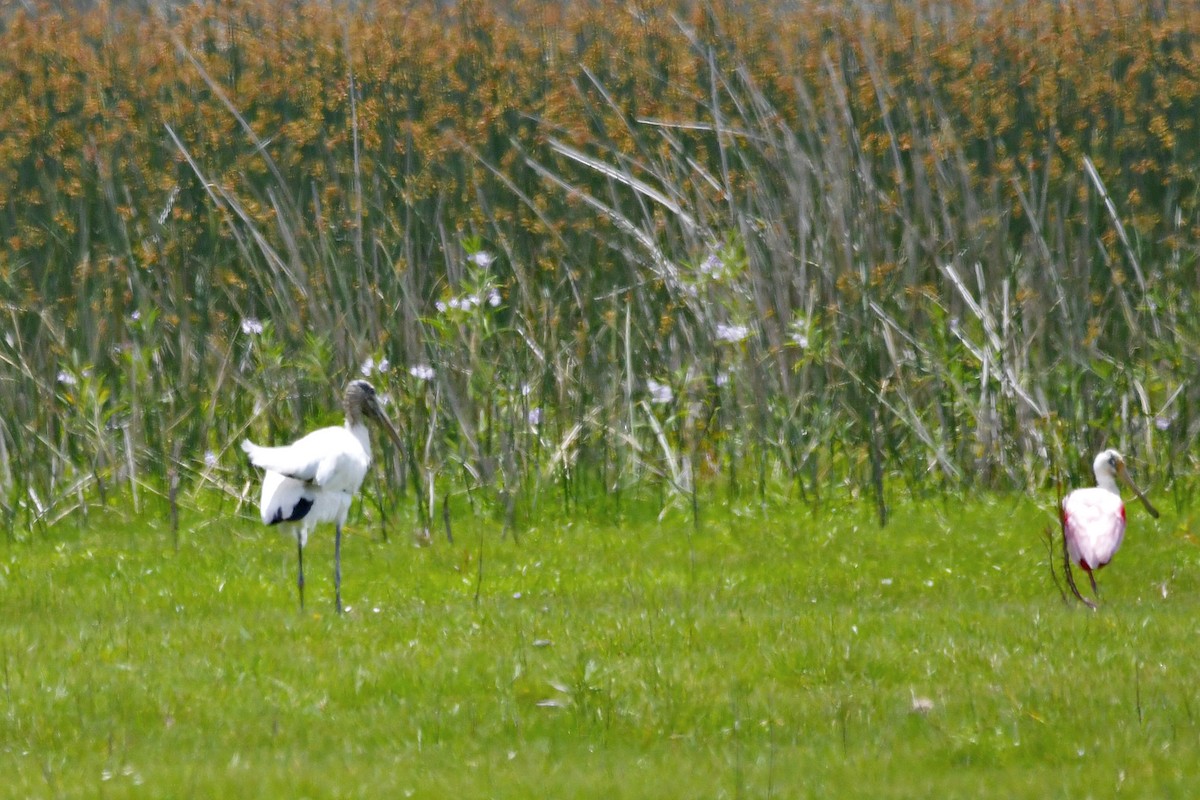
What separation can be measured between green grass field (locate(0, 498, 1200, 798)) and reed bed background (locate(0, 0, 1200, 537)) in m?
1.12

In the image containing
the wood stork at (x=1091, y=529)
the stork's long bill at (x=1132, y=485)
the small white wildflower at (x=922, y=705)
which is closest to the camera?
the small white wildflower at (x=922, y=705)

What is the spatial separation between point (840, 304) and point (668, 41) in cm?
339

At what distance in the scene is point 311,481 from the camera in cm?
813

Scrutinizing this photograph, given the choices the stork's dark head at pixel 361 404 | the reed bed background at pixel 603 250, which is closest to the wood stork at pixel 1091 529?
the reed bed background at pixel 603 250

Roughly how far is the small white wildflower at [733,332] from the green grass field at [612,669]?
1479mm

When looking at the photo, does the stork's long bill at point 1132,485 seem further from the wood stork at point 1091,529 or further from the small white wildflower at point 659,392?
the small white wildflower at point 659,392

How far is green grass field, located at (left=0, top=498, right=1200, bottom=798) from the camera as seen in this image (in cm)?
525

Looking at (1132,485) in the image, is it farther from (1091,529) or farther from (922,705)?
(922,705)

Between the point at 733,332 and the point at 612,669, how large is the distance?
4.42 meters

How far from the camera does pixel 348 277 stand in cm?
1173

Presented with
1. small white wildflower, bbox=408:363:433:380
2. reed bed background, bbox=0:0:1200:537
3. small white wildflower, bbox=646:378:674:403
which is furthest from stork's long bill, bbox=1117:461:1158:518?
small white wildflower, bbox=408:363:433:380

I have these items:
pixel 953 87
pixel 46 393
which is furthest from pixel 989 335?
pixel 46 393

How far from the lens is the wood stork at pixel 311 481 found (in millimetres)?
8084

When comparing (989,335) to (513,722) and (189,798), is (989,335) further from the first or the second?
(189,798)
